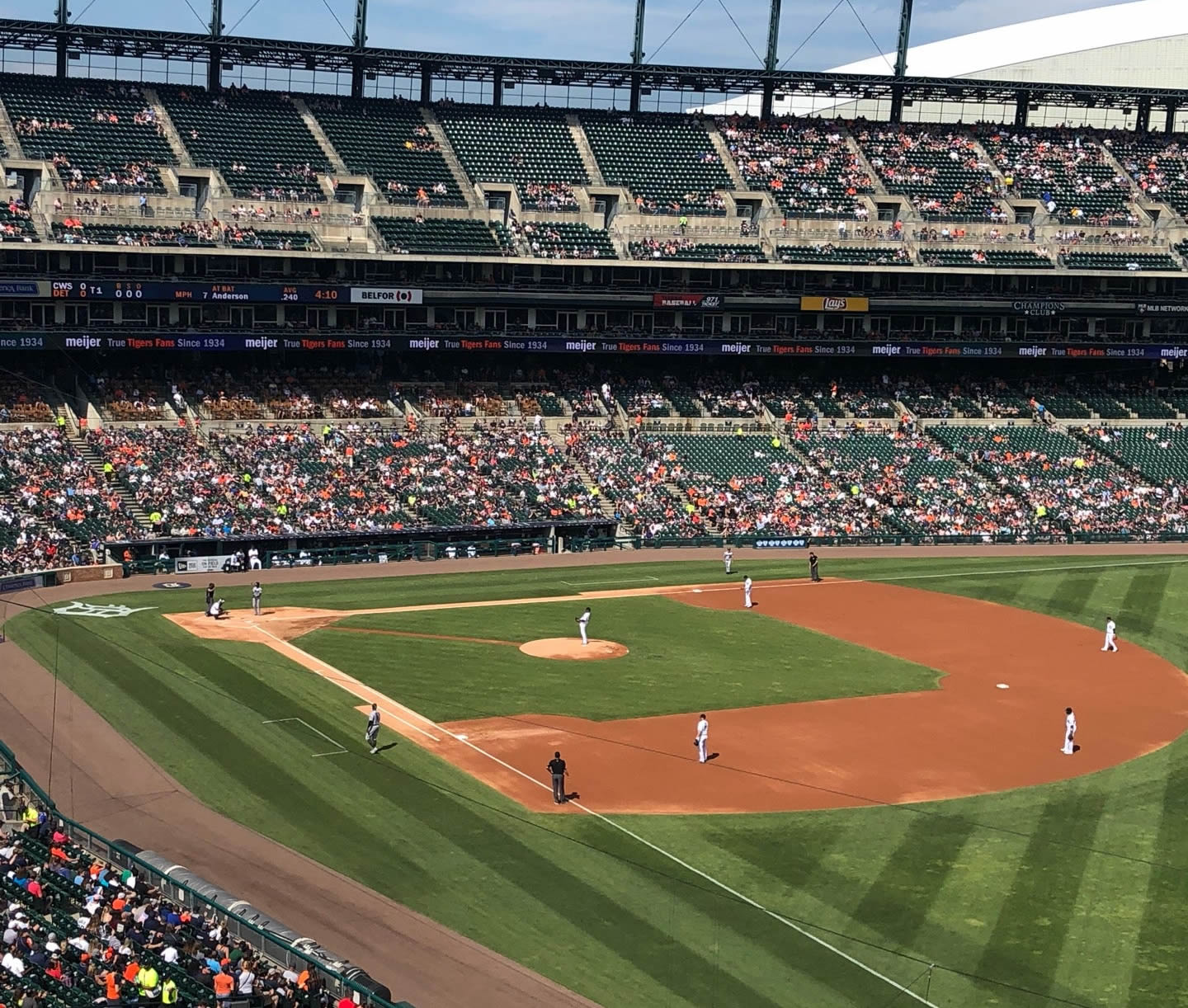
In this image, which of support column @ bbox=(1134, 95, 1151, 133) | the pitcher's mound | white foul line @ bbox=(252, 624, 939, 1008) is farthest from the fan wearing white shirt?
support column @ bbox=(1134, 95, 1151, 133)

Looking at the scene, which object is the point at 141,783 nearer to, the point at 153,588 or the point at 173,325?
the point at 153,588

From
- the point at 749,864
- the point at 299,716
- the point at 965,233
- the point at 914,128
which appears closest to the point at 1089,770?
the point at 749,864

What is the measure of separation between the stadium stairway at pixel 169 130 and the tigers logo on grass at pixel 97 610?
25.6m

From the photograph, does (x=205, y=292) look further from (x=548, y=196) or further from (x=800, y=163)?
(x=800, y=163)

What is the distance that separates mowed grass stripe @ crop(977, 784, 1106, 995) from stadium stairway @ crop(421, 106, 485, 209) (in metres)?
46.7

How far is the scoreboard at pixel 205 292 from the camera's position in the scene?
6056 centimetres

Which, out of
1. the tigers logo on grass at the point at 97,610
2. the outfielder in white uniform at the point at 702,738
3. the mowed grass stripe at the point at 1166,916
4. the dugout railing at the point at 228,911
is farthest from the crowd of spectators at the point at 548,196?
the dugout railing at the point at 228,911

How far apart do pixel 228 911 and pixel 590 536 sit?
41187 millimetres

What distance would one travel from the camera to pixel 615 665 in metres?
42.5

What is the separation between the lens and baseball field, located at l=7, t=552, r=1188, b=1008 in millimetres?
24109

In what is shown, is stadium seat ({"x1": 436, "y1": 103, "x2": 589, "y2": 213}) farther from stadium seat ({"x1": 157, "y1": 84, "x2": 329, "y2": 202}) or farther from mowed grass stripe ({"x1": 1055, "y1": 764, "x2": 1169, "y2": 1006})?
mowed grass stripe ({"x1": 1055, "y1": 764, "x2": 1169, "y2": 1006})

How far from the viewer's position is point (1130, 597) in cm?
5519

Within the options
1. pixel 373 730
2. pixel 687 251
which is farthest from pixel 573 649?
pixel 687 251

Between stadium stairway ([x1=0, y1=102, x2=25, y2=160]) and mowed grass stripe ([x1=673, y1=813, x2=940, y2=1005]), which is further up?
stadium stairway ([x1=0, y1=102, x2=25, y2=160])
